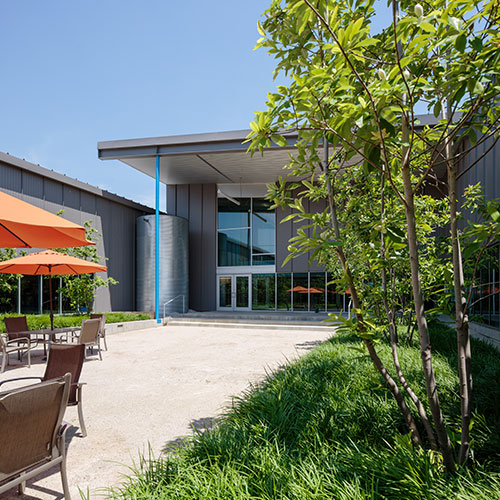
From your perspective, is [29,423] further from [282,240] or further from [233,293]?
[233,293]

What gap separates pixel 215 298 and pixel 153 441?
1954 centimetres

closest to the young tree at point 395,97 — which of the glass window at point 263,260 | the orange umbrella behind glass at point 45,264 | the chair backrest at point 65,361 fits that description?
the chair backrest at point 65,361

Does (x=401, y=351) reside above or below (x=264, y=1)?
below

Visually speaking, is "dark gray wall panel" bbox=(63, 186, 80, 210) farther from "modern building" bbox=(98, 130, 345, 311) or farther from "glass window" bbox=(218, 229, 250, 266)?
"glass window" bbox=(218, 229, 250, 266)

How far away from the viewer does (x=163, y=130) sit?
63.3 ft

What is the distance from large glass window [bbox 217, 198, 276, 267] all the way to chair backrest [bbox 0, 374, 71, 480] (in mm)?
20552

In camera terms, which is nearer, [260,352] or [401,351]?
[401,351]

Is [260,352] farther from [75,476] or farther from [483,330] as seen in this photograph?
[75,476]

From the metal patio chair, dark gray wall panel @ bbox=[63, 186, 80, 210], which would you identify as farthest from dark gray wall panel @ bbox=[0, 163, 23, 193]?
the metal patio chair

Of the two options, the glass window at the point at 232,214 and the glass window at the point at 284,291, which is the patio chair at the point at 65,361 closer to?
the glass window at the point at 284,291

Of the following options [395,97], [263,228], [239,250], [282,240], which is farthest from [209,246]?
[395,97]

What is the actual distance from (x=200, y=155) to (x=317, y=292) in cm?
1095

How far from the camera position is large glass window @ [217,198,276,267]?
23234 millimetres

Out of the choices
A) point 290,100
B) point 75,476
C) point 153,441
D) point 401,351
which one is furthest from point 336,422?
point 401,351
